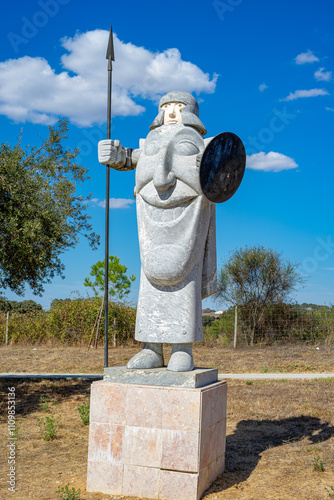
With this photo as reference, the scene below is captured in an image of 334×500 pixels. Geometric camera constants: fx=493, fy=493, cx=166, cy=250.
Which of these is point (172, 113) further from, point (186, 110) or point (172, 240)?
point (172, 240)

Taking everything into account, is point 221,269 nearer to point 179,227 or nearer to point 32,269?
point 32,269

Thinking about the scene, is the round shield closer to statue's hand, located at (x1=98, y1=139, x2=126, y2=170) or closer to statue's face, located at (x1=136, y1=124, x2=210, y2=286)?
statue's face, located at (x1=136, y1=124, x2=210, y2=286)

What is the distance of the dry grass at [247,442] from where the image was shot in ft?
14.9

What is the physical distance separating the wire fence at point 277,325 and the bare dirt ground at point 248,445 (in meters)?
8.13

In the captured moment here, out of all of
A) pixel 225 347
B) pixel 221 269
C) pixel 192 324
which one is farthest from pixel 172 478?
pixel 221 269

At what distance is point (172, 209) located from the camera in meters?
4.66

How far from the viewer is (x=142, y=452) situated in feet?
13.9

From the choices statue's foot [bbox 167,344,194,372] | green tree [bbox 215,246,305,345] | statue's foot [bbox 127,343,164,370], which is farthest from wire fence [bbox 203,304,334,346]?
statue's foot [bbox 167,344,194,372]

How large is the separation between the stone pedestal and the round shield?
5.86 feet

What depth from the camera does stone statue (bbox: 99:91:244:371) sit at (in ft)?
14.8

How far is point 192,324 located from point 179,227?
905 millimetres

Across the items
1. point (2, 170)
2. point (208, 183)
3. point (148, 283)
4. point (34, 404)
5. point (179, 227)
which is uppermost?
point (2, 170)

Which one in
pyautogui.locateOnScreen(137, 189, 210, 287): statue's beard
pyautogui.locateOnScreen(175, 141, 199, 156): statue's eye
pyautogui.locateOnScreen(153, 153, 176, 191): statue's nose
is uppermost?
pyautogui.locateOnScreen(175, 141, 199, 156): statue's eye

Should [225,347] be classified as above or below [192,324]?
below
